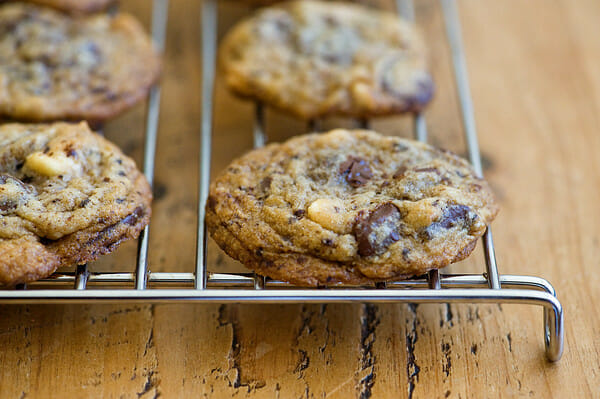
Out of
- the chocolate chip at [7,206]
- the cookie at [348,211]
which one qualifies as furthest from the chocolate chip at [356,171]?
the chocolate chip at [7,206]

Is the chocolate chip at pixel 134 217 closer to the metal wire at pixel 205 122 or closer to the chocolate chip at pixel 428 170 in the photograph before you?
the metal wire at pixel 205 122

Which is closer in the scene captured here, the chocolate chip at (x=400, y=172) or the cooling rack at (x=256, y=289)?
the cooling rack at (x=256, y=289)

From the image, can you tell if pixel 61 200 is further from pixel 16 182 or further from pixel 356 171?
pixel 356 171

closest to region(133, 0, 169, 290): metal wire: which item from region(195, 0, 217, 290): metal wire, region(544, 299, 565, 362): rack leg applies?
region(195, 0, 217, 290): metal wire

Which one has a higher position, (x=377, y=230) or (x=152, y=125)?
(x=152, y=125)

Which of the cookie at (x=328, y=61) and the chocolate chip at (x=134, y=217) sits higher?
the cookie at (x=328, y=61)

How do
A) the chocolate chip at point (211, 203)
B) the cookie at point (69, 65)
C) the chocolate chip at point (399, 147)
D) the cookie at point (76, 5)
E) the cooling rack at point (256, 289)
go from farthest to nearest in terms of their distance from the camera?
the cookie at point (76, 5), the cookie at point (69, 65), the chocolate chip at point (399, 147), the chocolate chip at point (211, 203), the cooling rack at point (256, 289)

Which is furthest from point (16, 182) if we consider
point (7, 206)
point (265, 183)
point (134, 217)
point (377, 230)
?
point (377, 230)

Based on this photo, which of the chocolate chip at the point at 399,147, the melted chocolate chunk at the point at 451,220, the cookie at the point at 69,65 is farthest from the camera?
the cookie at the point at 69,65
